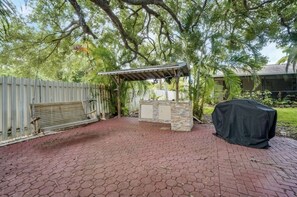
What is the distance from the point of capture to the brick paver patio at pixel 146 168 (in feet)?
8.64

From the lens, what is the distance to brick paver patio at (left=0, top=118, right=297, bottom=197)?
2633mm

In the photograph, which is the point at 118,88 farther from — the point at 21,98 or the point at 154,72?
the point at 21,98

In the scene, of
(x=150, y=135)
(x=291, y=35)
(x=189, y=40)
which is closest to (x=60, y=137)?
(x=150, y=135)

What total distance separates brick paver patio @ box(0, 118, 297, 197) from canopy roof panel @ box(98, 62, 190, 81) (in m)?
2.75

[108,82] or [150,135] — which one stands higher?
[108,82]

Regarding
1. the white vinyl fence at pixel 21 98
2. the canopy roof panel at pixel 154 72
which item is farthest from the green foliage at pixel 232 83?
the white vinyl fence at pixel 21 98

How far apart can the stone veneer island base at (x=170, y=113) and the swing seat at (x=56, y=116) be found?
263 centimetres

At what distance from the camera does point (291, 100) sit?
46.8 ft

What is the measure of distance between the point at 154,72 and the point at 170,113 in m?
1.97

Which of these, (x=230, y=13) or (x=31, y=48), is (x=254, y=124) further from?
(x=31, y=48)

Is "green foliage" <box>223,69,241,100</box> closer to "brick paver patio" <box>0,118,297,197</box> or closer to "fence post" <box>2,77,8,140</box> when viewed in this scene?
"brick paver patio" <box>0,118,297,197</box>

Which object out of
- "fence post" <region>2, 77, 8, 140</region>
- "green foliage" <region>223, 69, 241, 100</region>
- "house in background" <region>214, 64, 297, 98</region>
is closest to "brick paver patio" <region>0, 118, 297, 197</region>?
"fence post" <region>2, 77, 8, 140</region>

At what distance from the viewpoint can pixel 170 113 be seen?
7.44 metres

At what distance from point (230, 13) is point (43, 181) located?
9352 mm
